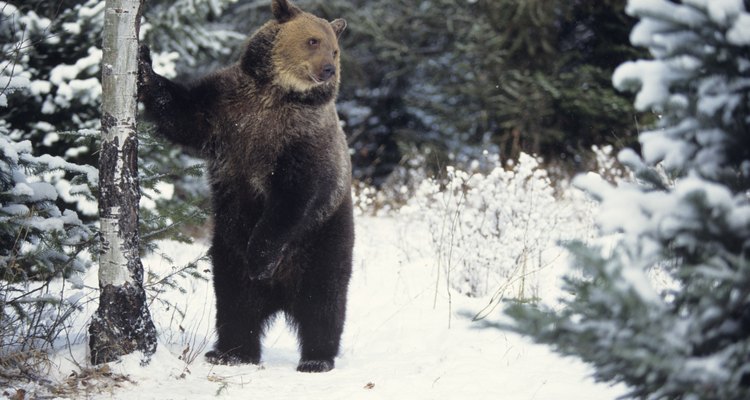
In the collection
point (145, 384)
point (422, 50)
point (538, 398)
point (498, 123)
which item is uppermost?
point (422, 50)

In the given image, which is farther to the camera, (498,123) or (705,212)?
(498,123)

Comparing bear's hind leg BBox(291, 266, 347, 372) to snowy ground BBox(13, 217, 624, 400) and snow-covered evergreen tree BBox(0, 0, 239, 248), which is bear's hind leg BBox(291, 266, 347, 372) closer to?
snowy ground BBox(13, 217, 624, 400)

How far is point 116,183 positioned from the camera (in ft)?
13.4

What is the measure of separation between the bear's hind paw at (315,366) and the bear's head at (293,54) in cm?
171

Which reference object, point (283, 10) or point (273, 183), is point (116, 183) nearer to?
point (273, 183)

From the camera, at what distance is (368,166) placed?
1659cm

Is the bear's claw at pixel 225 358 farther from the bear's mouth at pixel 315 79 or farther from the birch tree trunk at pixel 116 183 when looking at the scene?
the bear's mouth at pixel 315 79

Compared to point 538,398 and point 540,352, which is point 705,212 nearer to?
point 538,398

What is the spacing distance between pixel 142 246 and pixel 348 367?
158 cm

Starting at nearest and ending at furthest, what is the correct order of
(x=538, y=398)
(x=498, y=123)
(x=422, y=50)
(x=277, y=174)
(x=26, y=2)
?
(x=538, y=398)
(x=277, y=174)
(x=26, y=2)
(x=498, y=123)
(x=422, y=50)

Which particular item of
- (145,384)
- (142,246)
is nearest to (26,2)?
(142,246)

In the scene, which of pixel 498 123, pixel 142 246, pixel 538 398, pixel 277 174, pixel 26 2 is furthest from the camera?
pixel 498 123

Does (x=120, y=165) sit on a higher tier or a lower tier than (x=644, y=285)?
higher

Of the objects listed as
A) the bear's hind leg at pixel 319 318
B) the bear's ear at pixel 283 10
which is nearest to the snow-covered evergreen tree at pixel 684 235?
the bear's hind leg at pixel 319 318
